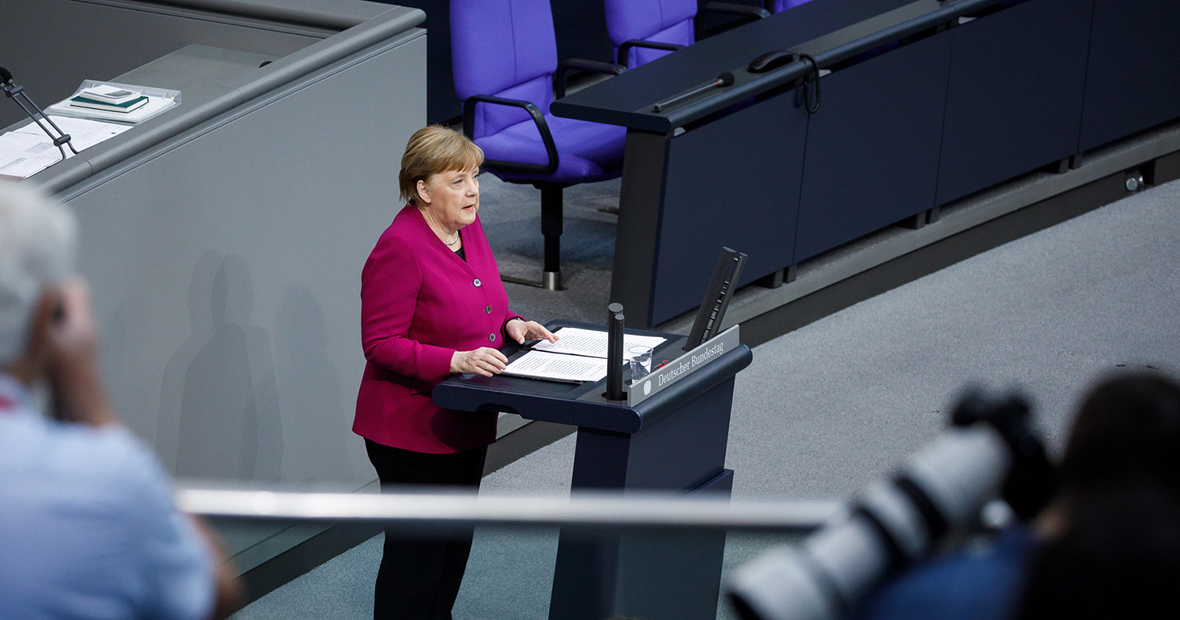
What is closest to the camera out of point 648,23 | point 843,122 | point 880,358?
point 880,358

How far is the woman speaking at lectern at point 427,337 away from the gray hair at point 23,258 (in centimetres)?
202

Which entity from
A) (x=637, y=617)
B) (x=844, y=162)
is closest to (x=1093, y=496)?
(x=637, y=617)

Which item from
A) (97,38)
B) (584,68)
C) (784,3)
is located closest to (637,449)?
(97,38)

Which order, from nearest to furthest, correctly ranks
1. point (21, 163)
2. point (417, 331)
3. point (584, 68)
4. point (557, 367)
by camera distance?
point (557, 367), point (417, 331), point (21, 163), point (584, 68)

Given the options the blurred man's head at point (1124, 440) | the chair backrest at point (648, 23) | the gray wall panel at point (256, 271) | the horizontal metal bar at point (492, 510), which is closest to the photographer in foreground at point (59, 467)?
the horizontal metal bar at point (492, 510)

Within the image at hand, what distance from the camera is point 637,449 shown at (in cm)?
296

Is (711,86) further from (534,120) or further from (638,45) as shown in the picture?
(638,45)

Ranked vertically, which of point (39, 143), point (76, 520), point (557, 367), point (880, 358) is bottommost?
point (880, 358)

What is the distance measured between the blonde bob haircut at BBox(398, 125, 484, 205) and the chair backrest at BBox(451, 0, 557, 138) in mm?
2273

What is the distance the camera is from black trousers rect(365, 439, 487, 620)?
3.21m

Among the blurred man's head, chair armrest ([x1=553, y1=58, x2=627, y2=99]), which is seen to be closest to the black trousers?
the blurred man's head

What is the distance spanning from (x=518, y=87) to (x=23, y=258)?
4.88 m

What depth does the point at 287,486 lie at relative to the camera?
156 inches

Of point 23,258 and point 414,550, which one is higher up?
point 23,258
